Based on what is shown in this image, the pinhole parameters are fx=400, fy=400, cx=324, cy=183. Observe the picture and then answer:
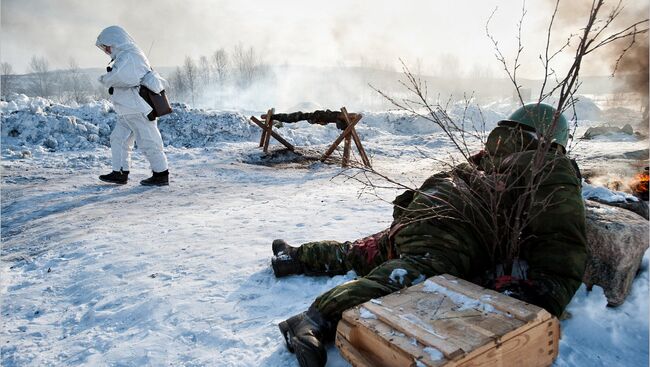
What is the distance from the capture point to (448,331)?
4.72 ft

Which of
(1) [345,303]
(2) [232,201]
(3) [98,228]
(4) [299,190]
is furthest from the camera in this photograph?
(4) [299,190]

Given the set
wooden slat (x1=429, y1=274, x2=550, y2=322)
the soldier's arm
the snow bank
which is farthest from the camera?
the snow bank

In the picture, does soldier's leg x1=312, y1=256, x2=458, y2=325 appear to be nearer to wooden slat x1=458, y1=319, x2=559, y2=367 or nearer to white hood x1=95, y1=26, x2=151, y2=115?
wooden slat x1=458, y1=319, x2=559, y2=367

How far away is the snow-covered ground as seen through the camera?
6.81ft

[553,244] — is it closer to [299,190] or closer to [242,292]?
[242,292]

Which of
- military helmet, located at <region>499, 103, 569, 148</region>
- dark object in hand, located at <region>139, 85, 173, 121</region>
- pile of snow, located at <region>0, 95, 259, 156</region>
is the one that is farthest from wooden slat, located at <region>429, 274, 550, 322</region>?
pile of snow, located at <region>0, 95, 259, 156</region>

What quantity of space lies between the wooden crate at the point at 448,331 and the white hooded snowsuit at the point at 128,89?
4.82 meters

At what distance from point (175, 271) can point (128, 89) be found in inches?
134

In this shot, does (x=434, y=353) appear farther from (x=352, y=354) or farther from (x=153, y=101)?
(x=153, y=101)

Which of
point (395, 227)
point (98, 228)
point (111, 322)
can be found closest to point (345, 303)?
point (395, 227)

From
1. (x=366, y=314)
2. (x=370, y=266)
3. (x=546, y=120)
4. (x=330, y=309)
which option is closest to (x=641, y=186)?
(x=546, y=120)

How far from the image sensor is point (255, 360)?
195 cm

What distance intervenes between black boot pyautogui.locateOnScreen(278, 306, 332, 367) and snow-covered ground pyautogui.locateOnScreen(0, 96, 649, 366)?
0.36ft

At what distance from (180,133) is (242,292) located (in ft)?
34.5
